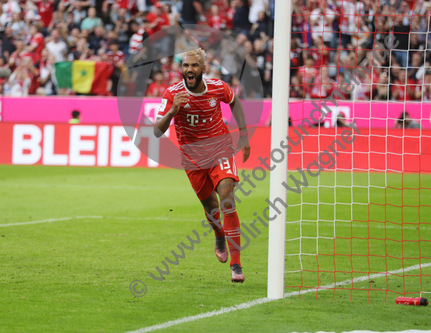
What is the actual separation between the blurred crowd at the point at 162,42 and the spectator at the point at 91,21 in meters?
0.04

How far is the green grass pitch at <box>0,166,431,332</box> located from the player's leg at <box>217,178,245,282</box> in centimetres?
17

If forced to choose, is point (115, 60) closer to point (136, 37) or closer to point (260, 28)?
point (136, 37)

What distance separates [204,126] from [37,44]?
14.3 meters

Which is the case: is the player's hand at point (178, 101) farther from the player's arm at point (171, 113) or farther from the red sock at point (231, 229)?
the red sock at point (231, 229)

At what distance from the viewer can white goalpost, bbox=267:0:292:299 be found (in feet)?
15.1

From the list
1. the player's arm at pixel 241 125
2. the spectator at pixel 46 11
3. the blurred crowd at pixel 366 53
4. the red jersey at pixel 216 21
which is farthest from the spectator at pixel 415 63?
the spectator at pixel 46 11

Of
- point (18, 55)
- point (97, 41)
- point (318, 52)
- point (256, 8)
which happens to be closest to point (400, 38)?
point (318, 52)

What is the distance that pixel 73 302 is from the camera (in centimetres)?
455

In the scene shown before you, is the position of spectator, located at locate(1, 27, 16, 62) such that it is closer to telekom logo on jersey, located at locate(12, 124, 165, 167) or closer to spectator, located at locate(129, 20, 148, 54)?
spectator, located at locate(129, 20, 148, 54)

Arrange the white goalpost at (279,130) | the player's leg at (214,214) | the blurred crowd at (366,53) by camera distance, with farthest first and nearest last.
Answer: the blurred crowd at (366,53), the player's leg at (214,214), the white goalpost at (279,130)

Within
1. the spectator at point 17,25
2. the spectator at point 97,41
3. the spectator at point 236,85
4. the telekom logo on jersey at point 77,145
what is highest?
the spectator at point 17,25

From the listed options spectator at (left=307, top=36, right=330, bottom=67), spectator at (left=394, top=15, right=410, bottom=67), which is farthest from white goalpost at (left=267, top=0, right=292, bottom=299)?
spectator at (left=307, top=36, right=330, bottom=67)

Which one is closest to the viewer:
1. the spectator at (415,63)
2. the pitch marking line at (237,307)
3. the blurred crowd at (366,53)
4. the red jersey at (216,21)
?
the pitch marking line at (237,307)

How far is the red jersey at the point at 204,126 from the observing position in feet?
17.2
